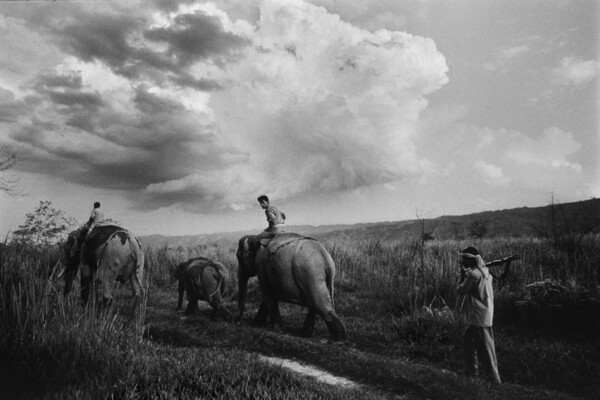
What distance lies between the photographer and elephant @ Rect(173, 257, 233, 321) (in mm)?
11438

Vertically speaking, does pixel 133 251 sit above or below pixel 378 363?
above

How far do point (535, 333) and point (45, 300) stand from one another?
9.46 m

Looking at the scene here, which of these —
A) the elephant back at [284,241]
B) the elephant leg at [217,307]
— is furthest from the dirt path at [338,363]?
the elephant back at [284,241]

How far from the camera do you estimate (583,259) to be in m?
11.8

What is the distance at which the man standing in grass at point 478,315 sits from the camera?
6.84 m

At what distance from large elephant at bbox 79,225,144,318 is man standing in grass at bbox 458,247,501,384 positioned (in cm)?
647

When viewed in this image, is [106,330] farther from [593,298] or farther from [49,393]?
[593,298]

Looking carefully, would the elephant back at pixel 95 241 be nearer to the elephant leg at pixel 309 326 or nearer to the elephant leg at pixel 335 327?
the elephant leg at pixel 309 326

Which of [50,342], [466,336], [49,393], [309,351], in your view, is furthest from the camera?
[309,351]

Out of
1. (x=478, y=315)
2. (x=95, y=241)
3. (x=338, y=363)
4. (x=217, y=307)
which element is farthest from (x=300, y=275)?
(x=95, y=241)

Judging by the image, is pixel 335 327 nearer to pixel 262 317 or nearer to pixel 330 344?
pixel 330 344

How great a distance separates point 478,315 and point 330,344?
9.96 ft

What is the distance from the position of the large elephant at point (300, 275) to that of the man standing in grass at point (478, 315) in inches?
106

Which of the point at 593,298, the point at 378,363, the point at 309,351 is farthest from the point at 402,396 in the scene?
the point at 593,298
